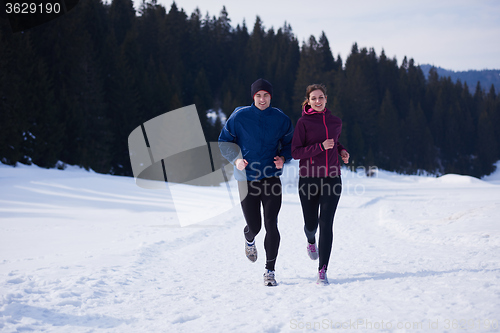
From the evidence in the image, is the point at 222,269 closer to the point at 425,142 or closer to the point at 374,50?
the point at 425,142

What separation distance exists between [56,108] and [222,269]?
2376 centimetres

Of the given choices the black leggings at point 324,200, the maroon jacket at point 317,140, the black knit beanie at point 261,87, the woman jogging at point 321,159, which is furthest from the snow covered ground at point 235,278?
the black knit beanie at point 261,87

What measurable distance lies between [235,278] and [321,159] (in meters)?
1.77

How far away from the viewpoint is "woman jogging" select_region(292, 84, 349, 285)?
3.87m

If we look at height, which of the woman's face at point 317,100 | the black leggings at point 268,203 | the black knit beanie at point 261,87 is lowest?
the black leggings at point 268,203

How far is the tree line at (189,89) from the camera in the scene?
23.4m

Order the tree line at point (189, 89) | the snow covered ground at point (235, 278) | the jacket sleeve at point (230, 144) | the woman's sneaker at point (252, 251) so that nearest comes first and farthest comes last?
1. the snow covered ground at point (235, 278)
2. the jacket sleeve at point (230, 144)
3. the woman's sneaker at point (252, 251)
4. the tree line at point (189, 89)

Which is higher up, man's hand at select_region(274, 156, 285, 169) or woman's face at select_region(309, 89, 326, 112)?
woman's face at select_region(309, 89, 326, 112)

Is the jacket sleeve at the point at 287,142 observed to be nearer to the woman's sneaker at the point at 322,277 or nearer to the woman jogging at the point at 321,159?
the woman jogging at the point at 321,159

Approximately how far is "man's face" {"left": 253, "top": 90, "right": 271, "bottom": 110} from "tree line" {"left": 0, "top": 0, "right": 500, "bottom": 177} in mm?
20230

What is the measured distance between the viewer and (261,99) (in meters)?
3.99

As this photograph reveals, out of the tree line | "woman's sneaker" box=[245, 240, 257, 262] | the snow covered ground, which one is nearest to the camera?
the snow covered ground

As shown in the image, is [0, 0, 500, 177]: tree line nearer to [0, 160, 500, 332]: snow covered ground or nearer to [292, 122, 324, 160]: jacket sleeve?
[0, 160, 500, 332]: snow covered ground

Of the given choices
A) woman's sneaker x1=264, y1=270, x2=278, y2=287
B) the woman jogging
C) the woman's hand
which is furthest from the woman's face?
woman's sneaker x1=264, y1=270, x2=278, y2=287
